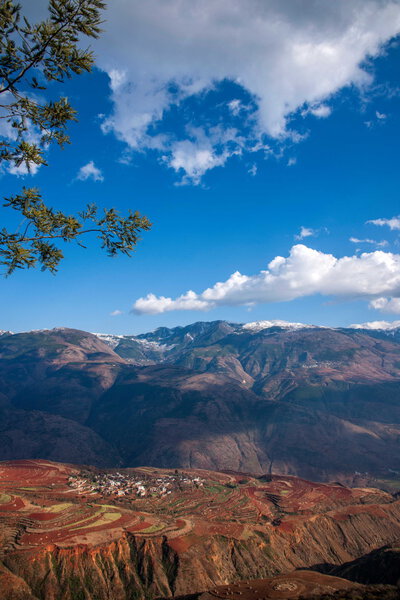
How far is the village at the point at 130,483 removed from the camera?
349ft

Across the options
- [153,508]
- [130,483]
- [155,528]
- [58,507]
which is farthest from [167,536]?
[130,483]

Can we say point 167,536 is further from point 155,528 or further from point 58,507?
point 58,507

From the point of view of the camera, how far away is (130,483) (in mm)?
119188

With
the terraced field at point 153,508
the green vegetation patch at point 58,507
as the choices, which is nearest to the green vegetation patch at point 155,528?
the terraced field at point 153,508

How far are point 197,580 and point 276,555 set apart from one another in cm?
2245

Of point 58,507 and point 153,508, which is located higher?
point 58,507

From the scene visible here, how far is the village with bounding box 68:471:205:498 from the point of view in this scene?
10650cm

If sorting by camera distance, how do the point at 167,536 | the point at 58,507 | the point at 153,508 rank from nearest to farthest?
the point at 167,536, the point at 58,507, the point at 153,508

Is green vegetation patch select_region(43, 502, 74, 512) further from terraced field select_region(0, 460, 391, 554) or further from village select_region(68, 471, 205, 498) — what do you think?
village select_region(68, 471, 205, 498)

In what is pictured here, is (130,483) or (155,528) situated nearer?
(155,528)

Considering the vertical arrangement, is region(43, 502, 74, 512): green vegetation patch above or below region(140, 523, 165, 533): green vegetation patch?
above

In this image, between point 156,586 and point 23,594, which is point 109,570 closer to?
point 156,586

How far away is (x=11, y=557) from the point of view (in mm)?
58594

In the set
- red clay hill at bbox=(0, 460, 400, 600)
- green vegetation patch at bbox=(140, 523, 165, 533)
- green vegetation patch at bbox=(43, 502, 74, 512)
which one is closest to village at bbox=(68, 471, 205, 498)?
red clay hill at bbox=(0, 460, 400, 600)
